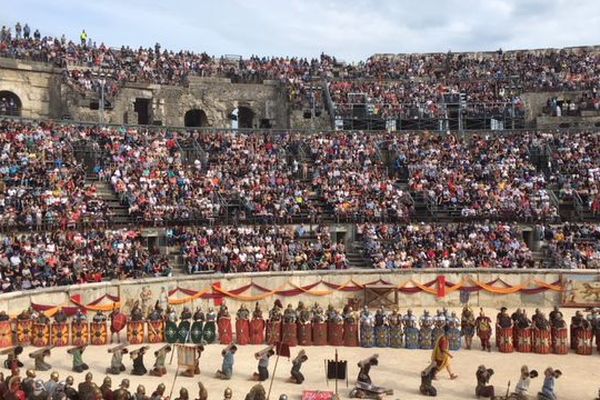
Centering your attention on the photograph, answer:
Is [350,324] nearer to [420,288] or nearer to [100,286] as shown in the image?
[420,288]

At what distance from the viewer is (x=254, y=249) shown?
31.6 m

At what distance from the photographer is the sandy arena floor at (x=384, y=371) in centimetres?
1895

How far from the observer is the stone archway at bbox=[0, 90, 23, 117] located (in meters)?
44.4


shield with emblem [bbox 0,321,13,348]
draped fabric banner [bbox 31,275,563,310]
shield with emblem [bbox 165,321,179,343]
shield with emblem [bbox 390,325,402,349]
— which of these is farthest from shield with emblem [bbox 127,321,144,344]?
shield with emblem [bbox 390,325,402,349]

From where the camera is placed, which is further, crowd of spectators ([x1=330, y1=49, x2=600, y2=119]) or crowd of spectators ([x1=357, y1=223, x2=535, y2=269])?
crowd of spectators ([x1=330, y1=49, x2=600, y2=119])

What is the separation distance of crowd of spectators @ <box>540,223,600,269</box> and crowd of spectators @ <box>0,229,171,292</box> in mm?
17681

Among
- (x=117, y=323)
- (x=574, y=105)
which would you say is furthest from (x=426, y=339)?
(x=574, y=105)

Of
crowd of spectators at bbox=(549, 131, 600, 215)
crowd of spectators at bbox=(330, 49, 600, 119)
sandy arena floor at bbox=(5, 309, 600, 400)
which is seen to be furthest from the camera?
crowd of spectators at bbox=(330, 49, 600, 119)

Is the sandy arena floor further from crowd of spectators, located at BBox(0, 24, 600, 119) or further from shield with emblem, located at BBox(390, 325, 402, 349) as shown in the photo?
crowd of spectators, located at BBox(0, 24, 600, 119)

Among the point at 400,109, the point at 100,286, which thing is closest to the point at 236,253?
the point at 100,286

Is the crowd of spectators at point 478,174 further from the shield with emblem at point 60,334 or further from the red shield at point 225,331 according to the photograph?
the shield with emblem at point 60,334

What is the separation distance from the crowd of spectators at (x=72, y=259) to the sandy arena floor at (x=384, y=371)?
4.71 meters

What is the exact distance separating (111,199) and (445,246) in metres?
15.9

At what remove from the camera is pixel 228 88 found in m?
50.7
